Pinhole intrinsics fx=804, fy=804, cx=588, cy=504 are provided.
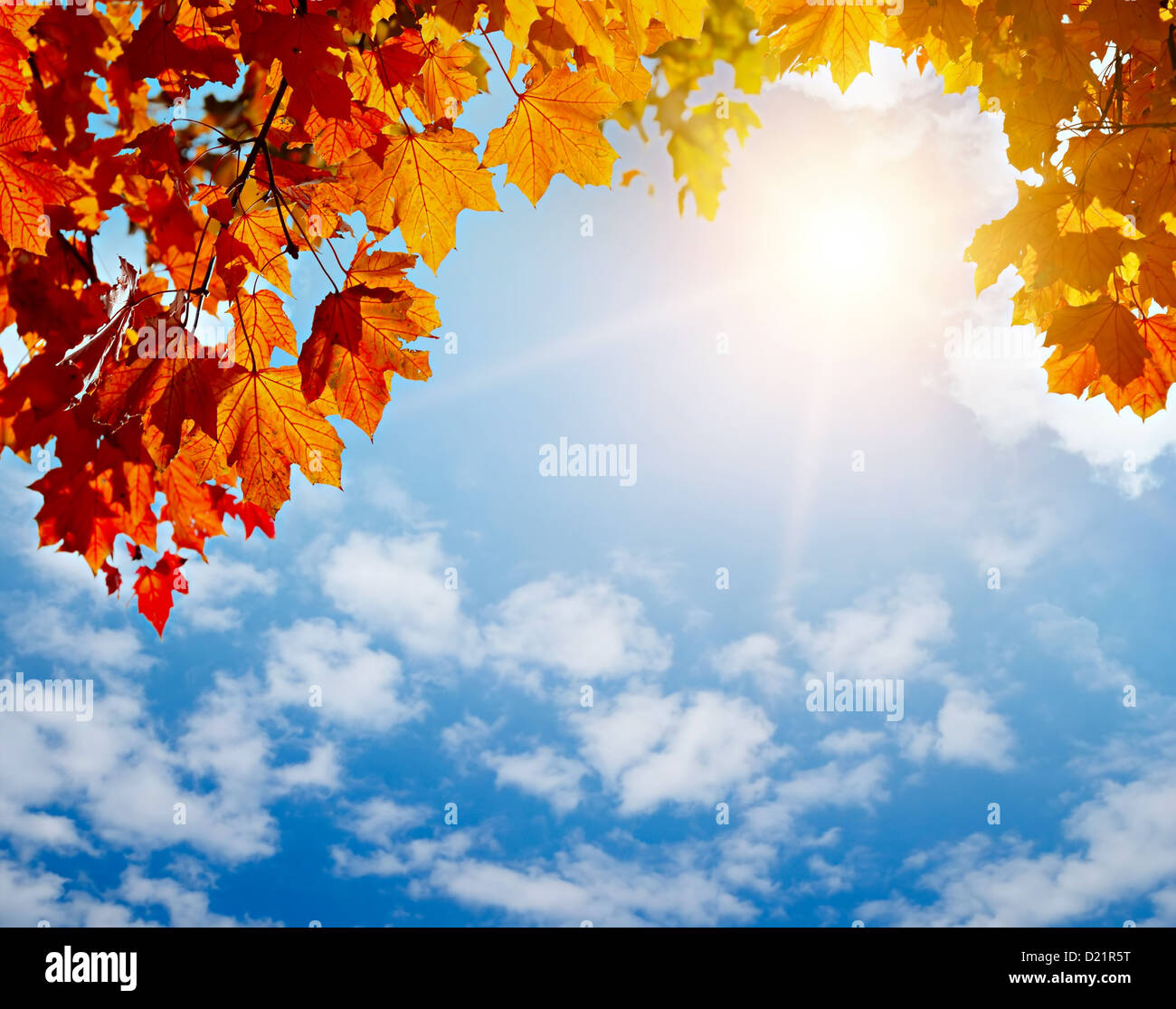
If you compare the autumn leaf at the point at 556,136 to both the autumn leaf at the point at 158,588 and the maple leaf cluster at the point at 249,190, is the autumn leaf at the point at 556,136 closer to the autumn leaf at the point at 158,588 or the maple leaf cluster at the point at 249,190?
the maple leaf cluster at the point at 249,190

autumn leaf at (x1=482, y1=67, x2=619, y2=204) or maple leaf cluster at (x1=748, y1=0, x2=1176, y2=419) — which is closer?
autumn leaf at (x1=482, y1=67, x2=619, y2=204)

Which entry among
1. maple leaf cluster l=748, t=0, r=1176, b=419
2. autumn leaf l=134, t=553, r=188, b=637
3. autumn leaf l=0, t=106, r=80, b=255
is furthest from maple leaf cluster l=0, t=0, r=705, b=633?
maple leaf cluster l=748, t=0, r=1176, b=419

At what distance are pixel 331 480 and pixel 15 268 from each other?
1.21 m

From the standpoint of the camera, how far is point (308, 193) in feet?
7.90

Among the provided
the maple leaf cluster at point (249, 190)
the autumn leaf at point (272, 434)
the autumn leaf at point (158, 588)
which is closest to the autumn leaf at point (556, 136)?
the maple leaf cluster at point (249, 190)

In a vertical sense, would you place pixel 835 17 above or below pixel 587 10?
above

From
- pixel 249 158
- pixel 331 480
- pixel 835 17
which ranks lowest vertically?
pixel 331 480

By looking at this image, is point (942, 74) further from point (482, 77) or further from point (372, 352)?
point (372, 352)

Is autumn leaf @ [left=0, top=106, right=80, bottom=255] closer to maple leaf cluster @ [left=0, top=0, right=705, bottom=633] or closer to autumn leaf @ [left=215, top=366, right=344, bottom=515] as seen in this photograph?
maple leaf cluster @ [left=0, top=0, right=705, bottom=633]

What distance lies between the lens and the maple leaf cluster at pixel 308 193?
2.11m

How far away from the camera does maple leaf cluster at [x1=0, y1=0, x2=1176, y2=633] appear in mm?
2111

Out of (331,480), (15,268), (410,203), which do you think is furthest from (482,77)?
(331,480)

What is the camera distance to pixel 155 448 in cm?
225

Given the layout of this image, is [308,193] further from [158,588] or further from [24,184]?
Answer: [158,588]
